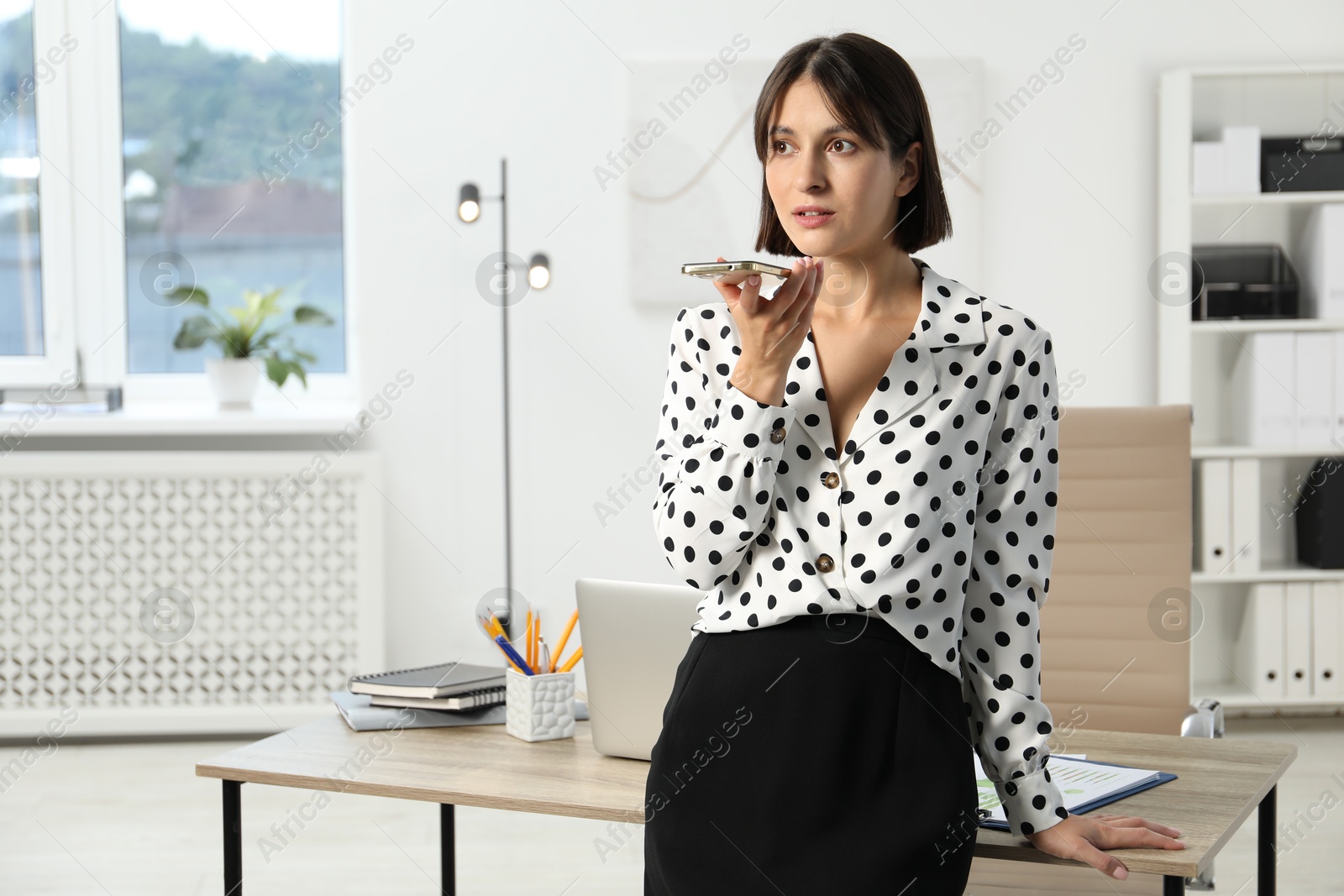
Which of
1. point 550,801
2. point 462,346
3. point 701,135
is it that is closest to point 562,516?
point 462,346

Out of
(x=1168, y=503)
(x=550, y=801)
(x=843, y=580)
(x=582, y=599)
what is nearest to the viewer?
(x=843, y=580)

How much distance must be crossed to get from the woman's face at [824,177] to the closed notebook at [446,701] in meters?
0.76

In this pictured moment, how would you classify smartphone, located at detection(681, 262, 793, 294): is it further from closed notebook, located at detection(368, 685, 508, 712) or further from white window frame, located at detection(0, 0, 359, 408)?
white window frame, located at detection(0, 0, 359, 408)

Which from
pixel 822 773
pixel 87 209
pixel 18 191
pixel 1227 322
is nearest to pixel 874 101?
pixel 822 773

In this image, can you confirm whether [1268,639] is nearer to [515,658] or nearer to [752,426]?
[515,658]

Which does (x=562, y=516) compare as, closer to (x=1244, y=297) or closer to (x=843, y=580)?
(x=1244, y=297)

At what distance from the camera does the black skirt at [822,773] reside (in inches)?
41.3

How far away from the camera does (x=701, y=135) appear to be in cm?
353

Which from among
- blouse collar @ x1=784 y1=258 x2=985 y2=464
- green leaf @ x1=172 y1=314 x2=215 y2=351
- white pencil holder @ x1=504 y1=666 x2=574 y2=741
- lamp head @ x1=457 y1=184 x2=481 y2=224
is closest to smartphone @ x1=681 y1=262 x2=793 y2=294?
blouse collar @ x1=784 y1=258 x2=985 y2=464

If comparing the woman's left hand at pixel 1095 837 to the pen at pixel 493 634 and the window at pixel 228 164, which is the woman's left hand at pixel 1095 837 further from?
the window at pixel 228 164

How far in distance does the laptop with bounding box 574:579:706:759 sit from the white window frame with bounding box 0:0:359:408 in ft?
8.31

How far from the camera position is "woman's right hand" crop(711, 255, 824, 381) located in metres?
1.02

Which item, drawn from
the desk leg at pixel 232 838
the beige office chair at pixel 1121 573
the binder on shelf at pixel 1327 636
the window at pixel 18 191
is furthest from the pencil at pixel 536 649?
the window at pixel 18 191

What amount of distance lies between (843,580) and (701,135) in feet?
8.72
